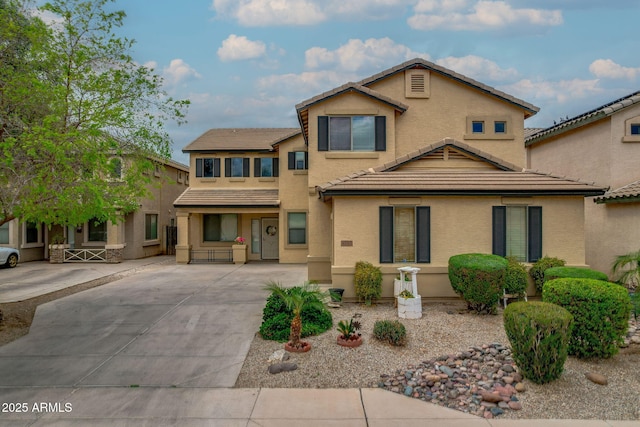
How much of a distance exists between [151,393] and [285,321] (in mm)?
2945

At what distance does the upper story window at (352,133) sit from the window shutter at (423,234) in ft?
11.6

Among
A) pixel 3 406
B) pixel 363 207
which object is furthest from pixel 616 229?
pixel 3 406

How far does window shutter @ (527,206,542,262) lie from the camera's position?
10.5 m

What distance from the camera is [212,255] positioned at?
2081cm

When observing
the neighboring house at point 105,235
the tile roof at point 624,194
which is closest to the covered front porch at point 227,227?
the neighboring house at point 105,235

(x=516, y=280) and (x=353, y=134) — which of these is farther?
(x=353, y=134)

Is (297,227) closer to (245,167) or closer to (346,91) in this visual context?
(245,167)

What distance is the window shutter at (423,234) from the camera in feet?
34.4

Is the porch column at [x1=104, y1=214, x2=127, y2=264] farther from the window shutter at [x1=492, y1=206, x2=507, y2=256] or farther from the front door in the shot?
the window shutter at [x1=492, y1=206, x2=507, y2=256]

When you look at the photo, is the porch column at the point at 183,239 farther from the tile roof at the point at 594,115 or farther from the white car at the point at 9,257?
the tile roof at the point at 594,115

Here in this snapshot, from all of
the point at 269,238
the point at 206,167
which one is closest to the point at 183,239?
the point at 206,167

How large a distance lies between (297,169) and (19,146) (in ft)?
40.3

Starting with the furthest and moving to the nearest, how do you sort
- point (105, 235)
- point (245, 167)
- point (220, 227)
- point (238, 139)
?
point (238, 139) → point (220, 227) → point (105, 235) → point (245, 167)

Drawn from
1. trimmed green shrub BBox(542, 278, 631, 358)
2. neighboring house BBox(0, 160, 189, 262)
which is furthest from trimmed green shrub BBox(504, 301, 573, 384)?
neighboring house BBox(0, 160, 189, 262)
